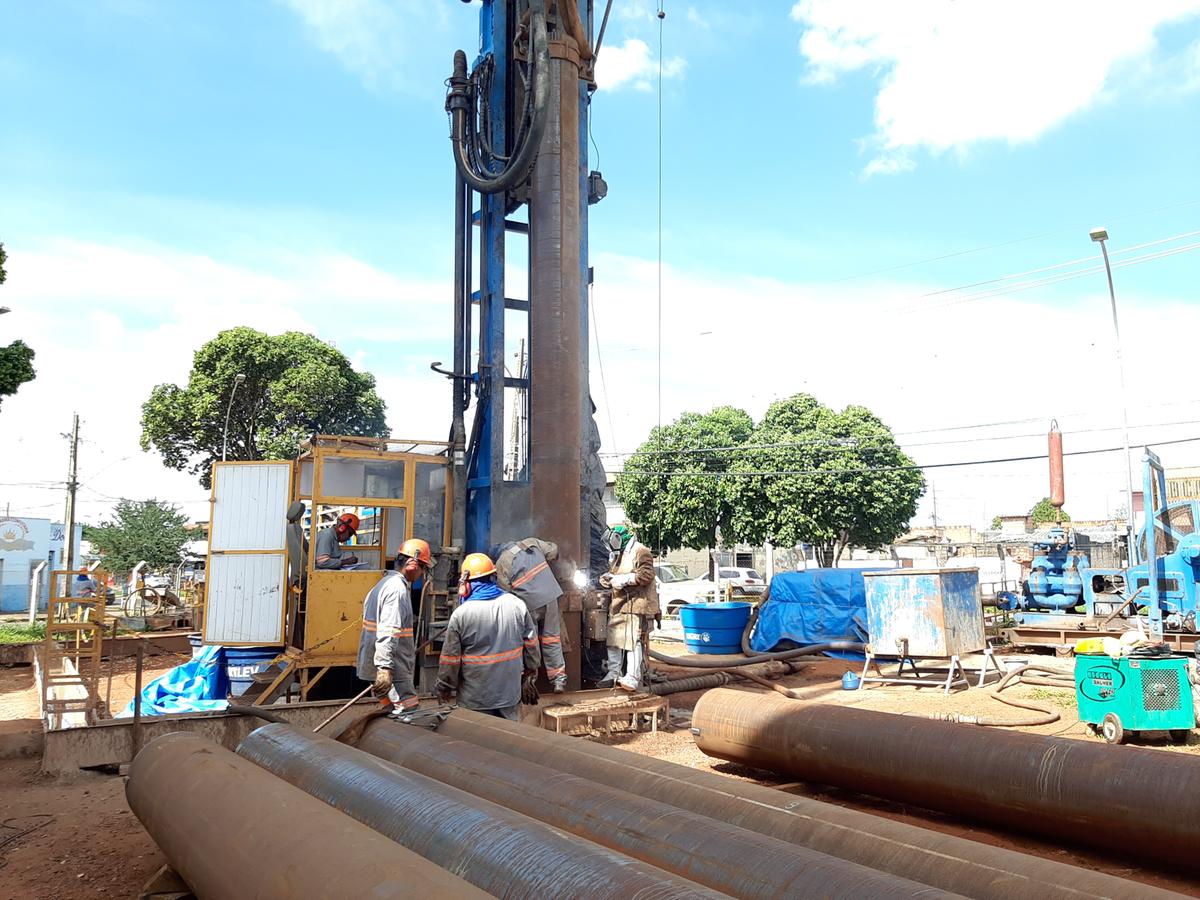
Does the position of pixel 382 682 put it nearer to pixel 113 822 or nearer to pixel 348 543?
pixel 113 822

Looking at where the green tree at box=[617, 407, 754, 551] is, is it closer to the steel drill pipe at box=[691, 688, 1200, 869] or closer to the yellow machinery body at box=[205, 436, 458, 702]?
the yellow machinery body at box=[205, 436, 458, 702]

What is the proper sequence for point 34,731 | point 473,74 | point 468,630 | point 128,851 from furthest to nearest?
1. point 473,74
2. point 34,731
3. point 468,630
4. point 128,851

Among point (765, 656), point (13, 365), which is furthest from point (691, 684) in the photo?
point (13, 365)

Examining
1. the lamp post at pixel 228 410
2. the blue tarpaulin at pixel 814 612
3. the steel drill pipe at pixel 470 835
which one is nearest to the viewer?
the steel drill pipe at pixel 470 835

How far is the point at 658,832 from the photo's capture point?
12.1ft

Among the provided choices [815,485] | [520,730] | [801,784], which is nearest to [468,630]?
[520,730]

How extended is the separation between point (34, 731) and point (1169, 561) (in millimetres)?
14591

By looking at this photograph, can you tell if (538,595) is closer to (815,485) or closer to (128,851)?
(128,851)

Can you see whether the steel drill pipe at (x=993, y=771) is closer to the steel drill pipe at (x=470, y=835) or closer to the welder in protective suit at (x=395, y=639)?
the welder in protective suit at (x=395, y=639)

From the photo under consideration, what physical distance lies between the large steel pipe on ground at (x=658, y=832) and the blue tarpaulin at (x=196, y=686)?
4.64 m

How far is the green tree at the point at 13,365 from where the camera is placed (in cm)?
1372

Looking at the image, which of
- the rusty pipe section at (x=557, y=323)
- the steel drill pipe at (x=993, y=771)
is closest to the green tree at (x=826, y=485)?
the rusty pipe section at (x=557, y=323)

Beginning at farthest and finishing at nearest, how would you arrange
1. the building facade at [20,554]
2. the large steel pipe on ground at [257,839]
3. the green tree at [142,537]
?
1. the building facade at [20,554]
2. the green tree at [142,537]
3. the large steel pipe on ground at [257,839]

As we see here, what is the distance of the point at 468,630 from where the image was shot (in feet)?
20.5
